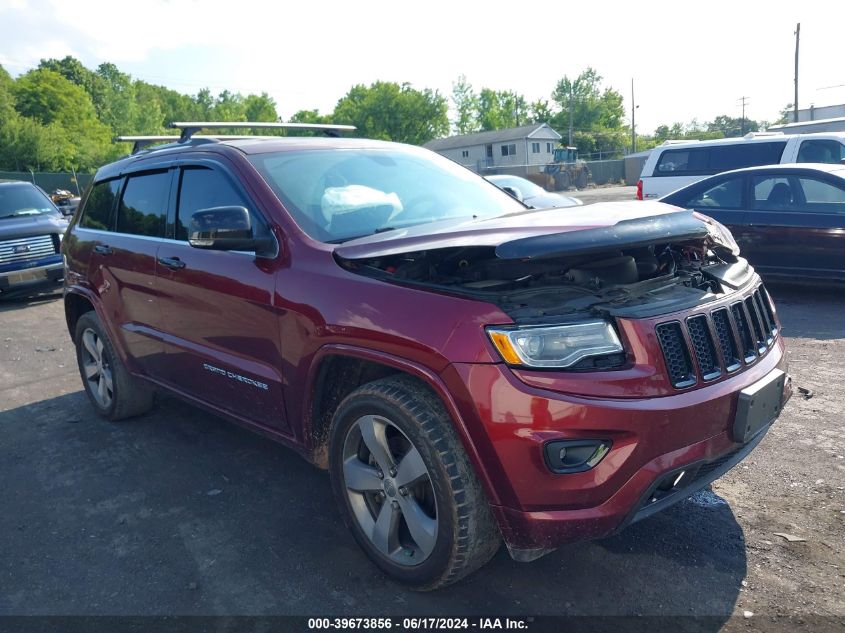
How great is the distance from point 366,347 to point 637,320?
41.5 inches

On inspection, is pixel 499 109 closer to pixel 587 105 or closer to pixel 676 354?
pixel 587 105

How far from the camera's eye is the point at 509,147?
7262cm

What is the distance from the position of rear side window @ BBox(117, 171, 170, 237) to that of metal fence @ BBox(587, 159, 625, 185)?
49.7 metres

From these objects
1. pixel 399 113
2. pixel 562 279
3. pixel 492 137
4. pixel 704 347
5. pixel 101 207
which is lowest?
pixel 704 347

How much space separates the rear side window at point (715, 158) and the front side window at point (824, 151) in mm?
529

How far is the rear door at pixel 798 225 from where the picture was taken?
7.30m

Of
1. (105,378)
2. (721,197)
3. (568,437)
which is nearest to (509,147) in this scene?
(721,197)

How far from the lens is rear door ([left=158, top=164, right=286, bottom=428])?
132 inches

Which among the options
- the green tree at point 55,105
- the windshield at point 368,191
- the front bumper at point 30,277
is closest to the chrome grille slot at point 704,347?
the windshield at point 368,191

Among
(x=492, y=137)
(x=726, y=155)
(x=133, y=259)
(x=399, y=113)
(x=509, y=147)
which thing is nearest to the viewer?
(x=133, y=259)

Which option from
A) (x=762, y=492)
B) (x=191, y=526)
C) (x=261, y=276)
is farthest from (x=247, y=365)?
(x=762, y=492)

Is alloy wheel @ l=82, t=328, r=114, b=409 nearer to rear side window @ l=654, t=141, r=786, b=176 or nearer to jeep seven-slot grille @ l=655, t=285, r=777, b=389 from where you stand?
jeep seven-slot grille @ l=655, t=285, r=777, b=389

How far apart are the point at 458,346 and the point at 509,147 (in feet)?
239

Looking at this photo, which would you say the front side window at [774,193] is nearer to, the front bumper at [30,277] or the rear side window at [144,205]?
the rear side window at [144,205]
